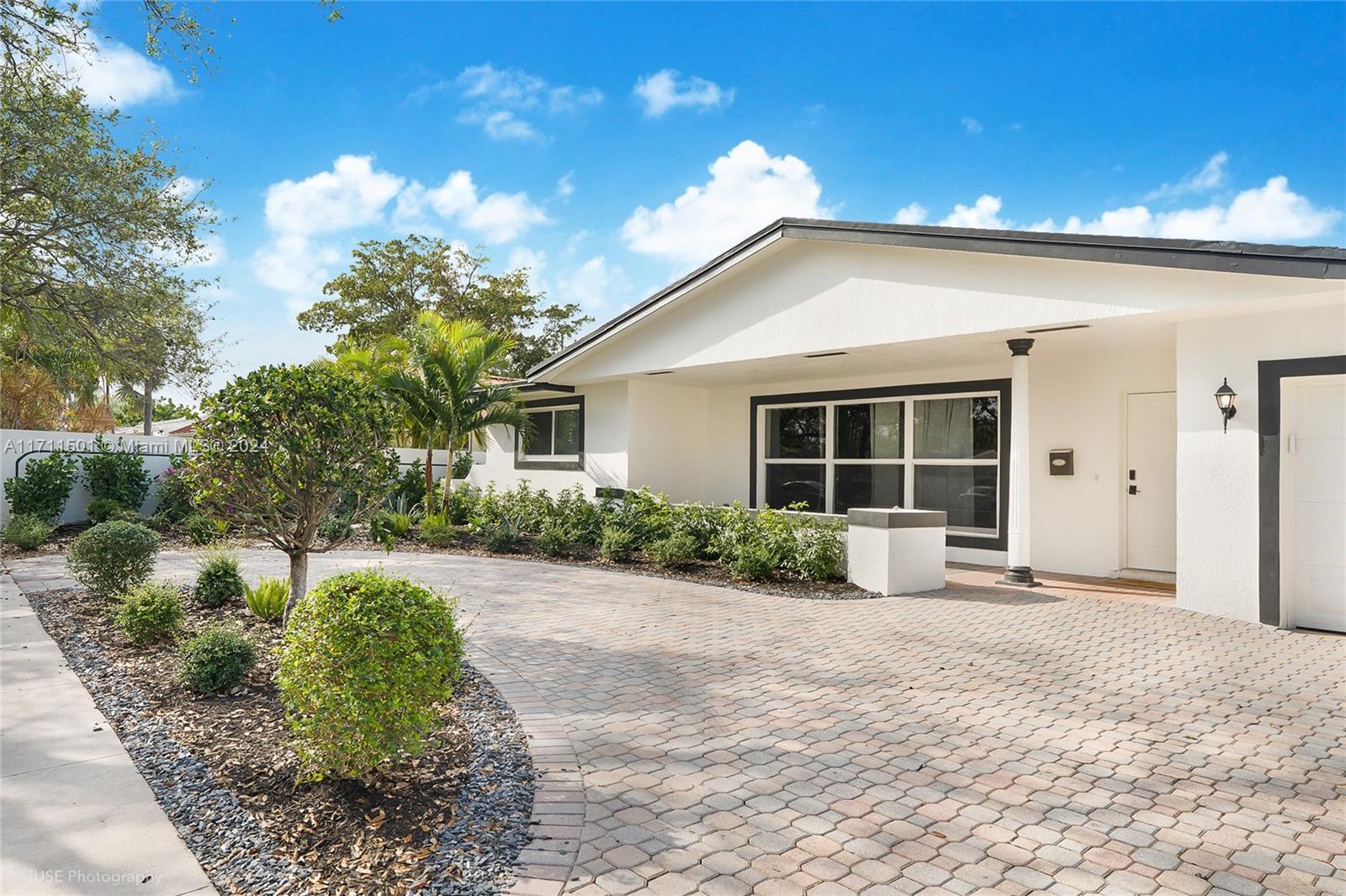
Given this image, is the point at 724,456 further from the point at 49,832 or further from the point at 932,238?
the point at 49,832

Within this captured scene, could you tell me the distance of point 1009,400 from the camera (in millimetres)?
10945

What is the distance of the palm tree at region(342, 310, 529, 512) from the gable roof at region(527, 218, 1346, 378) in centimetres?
465

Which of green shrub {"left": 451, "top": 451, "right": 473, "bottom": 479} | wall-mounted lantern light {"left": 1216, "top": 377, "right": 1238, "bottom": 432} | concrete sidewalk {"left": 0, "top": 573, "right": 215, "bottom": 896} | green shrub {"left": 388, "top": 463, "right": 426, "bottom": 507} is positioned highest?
wall-mounted lantern light {"left": 1216, "top": 377, "right": 1238, "bottom": 432}

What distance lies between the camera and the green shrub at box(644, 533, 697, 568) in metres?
10.7

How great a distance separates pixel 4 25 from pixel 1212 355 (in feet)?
41.0

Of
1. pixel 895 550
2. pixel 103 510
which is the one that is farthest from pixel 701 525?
pixel 103 510

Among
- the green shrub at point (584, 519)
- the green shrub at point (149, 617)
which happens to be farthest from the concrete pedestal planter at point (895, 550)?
the green shrub at point (149, 617)

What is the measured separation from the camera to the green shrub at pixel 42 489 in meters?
12.3

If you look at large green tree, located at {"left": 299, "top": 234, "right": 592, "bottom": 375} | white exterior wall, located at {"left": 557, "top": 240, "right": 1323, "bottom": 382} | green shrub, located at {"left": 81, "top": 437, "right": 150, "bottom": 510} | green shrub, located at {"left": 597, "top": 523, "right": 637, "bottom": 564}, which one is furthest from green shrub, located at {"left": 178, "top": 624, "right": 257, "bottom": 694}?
large green tree, located at {"left": 299, "top": 234, "right": 592, "bottom": 375}

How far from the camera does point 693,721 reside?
453 cm

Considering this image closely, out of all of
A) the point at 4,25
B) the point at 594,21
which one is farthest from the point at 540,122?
the point at 4,25

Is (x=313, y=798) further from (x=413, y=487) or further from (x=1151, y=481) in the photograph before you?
(x=413, y=487)

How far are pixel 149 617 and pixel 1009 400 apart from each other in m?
10.6

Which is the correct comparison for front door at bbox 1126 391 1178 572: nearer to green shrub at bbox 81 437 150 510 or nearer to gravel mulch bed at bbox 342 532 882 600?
gravel mulch bed at bbox 342 532 882 600
